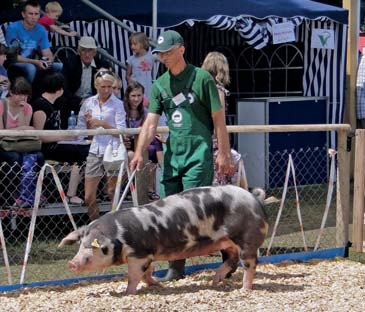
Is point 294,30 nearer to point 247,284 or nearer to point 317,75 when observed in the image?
point 317,75

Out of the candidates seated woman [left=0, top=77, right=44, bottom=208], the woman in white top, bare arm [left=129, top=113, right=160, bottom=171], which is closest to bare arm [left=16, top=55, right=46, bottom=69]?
the woman in white top

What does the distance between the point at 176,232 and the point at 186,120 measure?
88 cm

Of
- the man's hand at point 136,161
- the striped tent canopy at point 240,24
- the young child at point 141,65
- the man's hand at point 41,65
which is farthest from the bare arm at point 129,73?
the man's hand at point 136,161

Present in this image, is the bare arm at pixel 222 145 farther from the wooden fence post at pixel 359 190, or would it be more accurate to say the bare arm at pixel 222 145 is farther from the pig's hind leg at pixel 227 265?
the wooden fence post at pixel 359 190

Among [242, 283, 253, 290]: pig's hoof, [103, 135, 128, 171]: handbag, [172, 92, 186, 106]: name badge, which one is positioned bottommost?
[242, 283, 253, 290]: pig's hoof

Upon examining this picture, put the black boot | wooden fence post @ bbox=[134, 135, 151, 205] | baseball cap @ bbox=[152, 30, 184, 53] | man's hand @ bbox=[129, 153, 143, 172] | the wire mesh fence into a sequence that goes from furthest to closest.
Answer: the wire mesh fence
wooden fence post @ bbox=[134, 135, 151, 205]
the black boot
man's hand @ bbox=[129, 153, 143, 172]
baseball cap @ bbox=[152, 30, 184, 53]

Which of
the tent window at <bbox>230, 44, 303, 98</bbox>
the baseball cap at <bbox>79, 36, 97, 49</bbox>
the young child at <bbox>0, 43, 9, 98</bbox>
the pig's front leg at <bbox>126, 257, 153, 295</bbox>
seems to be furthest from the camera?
the tent window at <bbox>230, 44, 303, 98</bbox>

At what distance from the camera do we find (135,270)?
6949 mm

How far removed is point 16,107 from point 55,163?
0.68 metres

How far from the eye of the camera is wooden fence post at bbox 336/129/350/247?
28.8ft

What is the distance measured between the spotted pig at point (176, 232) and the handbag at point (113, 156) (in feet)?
3.91

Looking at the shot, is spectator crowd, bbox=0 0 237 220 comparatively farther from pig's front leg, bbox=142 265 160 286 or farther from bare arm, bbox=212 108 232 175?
pig's front leg, bbox=142 265 160 286

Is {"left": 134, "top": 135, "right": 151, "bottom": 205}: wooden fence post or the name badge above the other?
the name badge

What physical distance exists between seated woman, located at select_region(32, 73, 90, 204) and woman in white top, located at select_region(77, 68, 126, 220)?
0.90 ft
